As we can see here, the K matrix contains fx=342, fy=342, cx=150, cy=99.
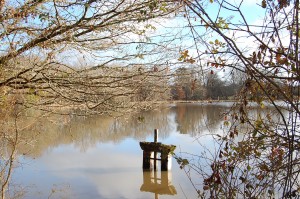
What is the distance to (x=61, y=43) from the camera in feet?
14.9

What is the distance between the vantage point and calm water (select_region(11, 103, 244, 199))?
10570 millimetres

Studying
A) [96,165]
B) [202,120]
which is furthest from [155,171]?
[202,120]

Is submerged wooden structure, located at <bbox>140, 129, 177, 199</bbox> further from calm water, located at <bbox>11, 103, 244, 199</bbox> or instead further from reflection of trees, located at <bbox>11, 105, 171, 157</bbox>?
reflection of trees, located at <bbox>11, 105, 171, 157</bbox>

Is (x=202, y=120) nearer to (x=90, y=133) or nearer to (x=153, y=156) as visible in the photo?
(x=153, y=156)

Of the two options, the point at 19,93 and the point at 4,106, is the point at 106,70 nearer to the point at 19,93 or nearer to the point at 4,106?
the point at 19,93

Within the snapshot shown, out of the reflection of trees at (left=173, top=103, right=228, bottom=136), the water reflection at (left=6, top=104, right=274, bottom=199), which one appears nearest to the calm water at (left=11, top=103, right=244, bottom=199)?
the water reflection at (left=6, top=104, right=274, bottom=199)

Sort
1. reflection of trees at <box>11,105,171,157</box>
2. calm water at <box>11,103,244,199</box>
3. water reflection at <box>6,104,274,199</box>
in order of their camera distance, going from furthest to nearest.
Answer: reflection of trees at <box>11,105,171,157</box>, calm water at <box>11,103,244,199</box>, water reflection at <box>6,104,274,199</box>

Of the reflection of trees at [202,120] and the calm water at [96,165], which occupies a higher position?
the reflection of trees at [202,120]

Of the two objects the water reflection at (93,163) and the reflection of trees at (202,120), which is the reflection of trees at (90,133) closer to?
the water reflection at (93,163)

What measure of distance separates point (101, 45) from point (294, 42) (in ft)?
12.1

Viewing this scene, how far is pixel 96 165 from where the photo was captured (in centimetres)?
1435

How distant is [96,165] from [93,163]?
42 cm

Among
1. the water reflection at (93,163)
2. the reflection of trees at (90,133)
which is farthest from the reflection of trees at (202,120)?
the reflection of trees at (90,133)

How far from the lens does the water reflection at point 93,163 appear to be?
10.2 meters
